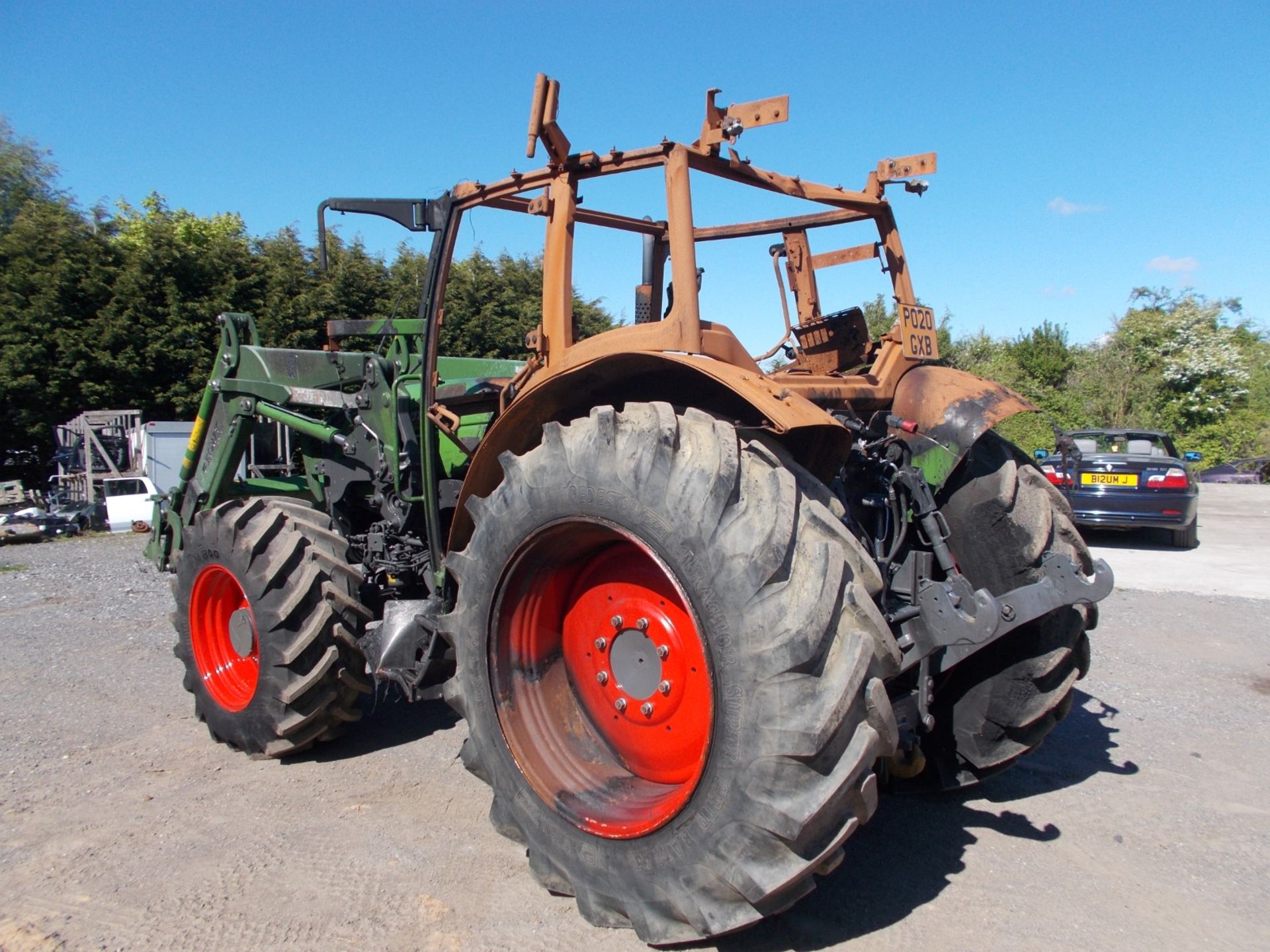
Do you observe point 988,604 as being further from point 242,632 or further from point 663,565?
point 242,632

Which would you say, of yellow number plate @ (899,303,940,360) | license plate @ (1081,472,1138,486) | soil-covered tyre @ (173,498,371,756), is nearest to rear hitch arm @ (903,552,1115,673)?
yellow number plate @ (899,303,940,360)

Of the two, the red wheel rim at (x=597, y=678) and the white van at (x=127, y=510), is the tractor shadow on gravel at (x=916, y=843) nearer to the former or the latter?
the red wheel rim at (x=597, y=678)

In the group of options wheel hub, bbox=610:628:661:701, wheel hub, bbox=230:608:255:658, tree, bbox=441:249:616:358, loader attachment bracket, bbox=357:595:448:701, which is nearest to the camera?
wheel hub, bbox=610:628:661:701

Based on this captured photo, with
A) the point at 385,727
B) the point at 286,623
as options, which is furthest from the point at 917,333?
the point at 385,727

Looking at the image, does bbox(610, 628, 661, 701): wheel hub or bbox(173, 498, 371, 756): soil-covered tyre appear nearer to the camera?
bbox(610, 628, 661, 701): wheel hub

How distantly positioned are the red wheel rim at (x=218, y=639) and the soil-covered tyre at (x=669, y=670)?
6.96ft

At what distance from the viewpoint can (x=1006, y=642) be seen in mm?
3439

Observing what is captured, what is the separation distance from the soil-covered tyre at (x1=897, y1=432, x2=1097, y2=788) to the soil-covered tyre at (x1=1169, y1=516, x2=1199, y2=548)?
9.59 m

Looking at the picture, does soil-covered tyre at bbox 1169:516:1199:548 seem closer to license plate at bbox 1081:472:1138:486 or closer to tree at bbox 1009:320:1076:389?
license plate at bbox 1081:472:1138:486

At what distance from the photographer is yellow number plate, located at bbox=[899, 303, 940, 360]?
12.4 ft

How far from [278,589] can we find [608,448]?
2355mm

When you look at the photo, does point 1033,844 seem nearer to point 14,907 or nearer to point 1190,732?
point 1190,732

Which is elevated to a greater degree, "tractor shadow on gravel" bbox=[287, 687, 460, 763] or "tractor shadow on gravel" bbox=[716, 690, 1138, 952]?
"tractor shadow on gravel" bbox=[716, 690, 1138, 952]

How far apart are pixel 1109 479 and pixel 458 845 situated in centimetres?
1073
